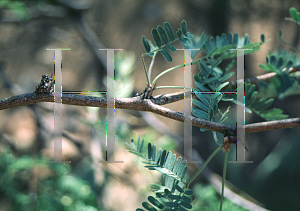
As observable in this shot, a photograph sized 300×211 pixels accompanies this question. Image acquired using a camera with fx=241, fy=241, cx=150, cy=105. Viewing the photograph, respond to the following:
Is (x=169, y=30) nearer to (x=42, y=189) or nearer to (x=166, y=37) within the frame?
(x=166, y=37)

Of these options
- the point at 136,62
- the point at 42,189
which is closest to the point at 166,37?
the point at 42,189

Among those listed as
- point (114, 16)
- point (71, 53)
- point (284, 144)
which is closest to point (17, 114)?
point (71, 53)

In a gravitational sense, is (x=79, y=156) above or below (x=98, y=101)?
below

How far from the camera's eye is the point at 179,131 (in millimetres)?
1354

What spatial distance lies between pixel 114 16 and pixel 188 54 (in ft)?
3.76

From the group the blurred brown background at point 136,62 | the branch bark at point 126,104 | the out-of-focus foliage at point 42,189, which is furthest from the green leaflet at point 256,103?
the blurred brown background at point 136,62

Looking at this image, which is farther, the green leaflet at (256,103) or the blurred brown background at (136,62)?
the blurred brown background at (136,62)

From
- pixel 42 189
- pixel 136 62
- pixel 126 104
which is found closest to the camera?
pixel 126 104

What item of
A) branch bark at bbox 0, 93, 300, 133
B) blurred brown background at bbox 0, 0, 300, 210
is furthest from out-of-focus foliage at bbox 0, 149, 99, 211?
branch bark at bbox 0, 93, 300, 133

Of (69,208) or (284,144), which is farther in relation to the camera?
(284,144)

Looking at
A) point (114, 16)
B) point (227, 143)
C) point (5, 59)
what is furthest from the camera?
point (114, 16)

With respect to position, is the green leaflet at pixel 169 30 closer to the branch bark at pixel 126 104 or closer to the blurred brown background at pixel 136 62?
the branch bark at pixel 126 104

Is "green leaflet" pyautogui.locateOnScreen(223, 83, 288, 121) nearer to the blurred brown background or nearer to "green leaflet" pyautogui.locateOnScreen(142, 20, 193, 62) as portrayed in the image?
"green leaflet" pyautogui.locateOnScreen(142, 20, 193, 62)

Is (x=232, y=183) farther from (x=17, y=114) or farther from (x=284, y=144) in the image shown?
(x=17, y=114)
